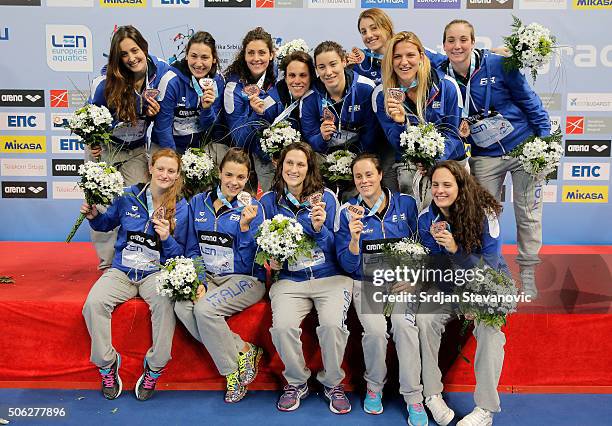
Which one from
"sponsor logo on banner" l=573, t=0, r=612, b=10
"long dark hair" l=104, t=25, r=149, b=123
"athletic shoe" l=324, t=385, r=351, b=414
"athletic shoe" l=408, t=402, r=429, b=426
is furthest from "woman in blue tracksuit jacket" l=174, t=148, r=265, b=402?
"sponsor logo on banner" l=573, t=0, r=612, b=10

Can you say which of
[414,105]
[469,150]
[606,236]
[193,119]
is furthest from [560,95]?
[193,119]

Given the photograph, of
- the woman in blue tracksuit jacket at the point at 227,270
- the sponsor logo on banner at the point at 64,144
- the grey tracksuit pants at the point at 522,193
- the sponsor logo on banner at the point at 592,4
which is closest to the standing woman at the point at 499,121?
the grey tracksuit pants at the point at 522,193

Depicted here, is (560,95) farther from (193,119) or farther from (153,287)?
(153,287)

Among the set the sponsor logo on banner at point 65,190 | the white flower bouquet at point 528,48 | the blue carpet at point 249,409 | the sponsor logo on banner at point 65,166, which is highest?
the white flower bouquet at point 528,48

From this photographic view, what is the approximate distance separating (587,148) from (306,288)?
3.73 m

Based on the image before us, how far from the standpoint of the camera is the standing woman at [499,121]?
14.6ft

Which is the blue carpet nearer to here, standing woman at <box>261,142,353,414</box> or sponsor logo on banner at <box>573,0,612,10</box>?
standing woman at <box>261,142,353,414</box>

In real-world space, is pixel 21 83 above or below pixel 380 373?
above

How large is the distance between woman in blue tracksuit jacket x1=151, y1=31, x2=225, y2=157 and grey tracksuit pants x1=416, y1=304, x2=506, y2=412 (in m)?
2.02

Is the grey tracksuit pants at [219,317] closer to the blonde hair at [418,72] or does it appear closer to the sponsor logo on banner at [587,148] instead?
the blonde hair at [418,72]

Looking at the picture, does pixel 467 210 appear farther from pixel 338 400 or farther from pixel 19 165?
pixel 19 165

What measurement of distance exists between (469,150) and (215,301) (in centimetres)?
206

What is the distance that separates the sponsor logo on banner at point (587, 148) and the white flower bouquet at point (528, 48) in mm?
2191

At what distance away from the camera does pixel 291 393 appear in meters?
3.90
